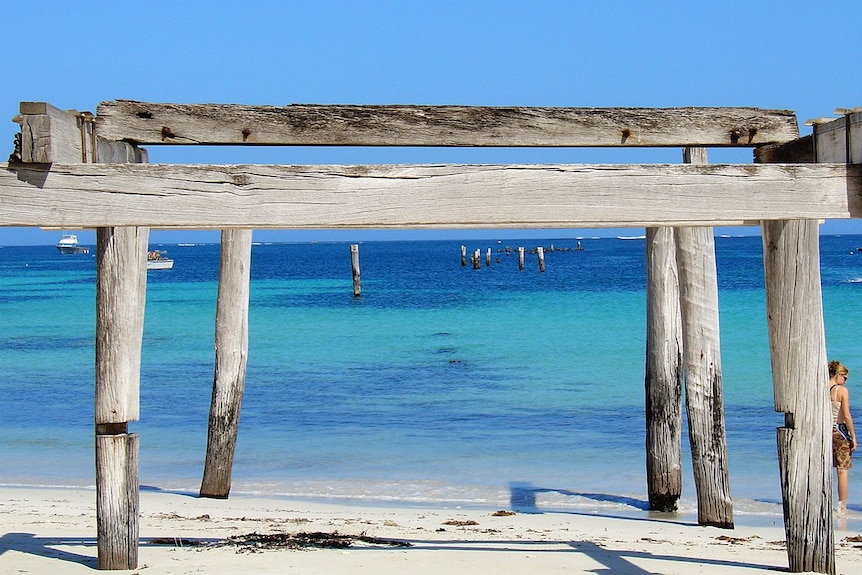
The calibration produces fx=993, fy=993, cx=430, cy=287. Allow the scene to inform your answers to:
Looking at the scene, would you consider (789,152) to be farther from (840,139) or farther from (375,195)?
(375,195)

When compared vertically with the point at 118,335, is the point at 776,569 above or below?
below

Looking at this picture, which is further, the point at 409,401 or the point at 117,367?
the point at 409,401

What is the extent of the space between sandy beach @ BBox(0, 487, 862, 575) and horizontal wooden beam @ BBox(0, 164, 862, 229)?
1788 mm

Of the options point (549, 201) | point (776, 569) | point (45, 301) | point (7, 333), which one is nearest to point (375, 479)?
point (776, 569)

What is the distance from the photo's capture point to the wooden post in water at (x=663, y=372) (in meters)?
6.99

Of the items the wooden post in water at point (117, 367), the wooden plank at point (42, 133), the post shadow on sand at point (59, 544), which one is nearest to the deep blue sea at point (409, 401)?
the post shadow on sand at point (59, 544)

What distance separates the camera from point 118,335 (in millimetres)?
4426

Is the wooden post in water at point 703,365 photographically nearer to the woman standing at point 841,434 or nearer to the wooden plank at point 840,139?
the woman standing at point 841,434

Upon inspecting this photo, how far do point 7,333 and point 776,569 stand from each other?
22.5 metres

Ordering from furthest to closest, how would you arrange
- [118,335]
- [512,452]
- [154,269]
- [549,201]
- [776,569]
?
[154,269]
[512,452]
[776,569]
[118,335]
[549,201]

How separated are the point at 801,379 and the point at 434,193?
187cm

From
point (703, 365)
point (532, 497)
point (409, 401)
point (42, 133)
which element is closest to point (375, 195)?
point (42, 133)

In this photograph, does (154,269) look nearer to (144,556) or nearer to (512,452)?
(512,452)

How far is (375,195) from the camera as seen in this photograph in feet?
12.8
